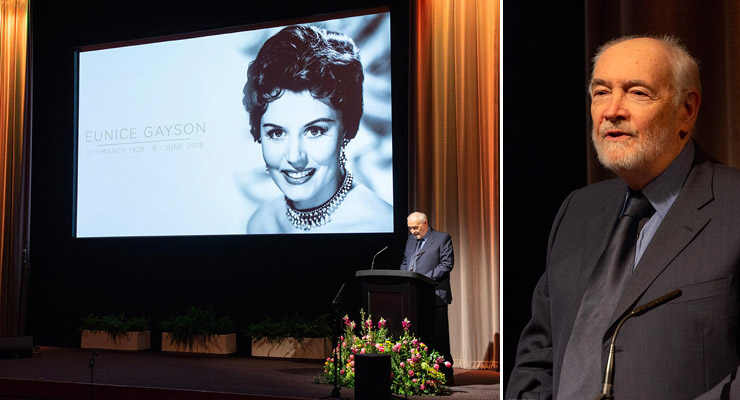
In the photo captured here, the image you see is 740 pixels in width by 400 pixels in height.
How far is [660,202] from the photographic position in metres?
1.41

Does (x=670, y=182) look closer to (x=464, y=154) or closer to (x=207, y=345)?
(x=464, y=154)

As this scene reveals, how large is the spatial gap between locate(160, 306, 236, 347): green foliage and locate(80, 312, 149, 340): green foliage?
0.37 meters

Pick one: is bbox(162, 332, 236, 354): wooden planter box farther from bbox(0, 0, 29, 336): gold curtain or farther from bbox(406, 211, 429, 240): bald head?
bbox(406, 211, 429, 240): bald head

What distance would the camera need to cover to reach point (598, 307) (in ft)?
4.54

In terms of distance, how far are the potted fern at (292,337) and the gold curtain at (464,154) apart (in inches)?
50.3

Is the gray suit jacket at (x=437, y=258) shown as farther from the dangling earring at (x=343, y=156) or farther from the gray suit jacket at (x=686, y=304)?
the gray suit jacket at (x=686, y=304)

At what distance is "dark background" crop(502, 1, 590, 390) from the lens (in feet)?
6.19

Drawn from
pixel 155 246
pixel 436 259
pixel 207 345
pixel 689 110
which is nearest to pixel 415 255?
pixel 436 259

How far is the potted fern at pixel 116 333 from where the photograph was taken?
8.16m

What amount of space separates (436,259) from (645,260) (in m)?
4.80

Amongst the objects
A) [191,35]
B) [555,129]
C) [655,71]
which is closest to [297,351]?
[191,35]

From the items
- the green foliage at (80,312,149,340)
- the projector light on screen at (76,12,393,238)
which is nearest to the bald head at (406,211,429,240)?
the projector light on screen at (76,12,393,238)

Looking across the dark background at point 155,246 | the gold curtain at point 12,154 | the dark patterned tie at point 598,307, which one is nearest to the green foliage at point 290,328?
the dark background at point 155,246

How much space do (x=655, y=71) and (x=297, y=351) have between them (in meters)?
6.37
